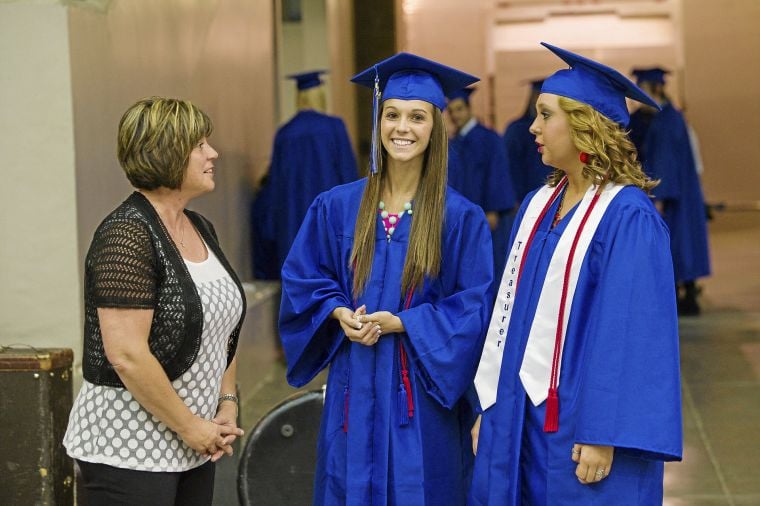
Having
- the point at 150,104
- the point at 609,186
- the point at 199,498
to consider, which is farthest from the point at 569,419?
the point at 150,104

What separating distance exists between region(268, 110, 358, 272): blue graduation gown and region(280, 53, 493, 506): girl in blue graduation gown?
447cm

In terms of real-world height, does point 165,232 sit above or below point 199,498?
above

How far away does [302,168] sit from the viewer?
7.77 m

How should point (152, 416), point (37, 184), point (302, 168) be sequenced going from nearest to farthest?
point (152, 416) < point (37, 184) < point (302, 168)

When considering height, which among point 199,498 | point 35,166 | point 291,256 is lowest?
point 199,498

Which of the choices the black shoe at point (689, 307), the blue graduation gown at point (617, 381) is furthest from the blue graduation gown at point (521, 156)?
the blue graduation gown at point (617, 381)

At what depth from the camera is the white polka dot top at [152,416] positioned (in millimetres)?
2693

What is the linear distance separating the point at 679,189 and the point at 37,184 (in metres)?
6.20

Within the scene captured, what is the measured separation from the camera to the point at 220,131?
6.94 meters

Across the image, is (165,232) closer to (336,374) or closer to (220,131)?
(336,374)

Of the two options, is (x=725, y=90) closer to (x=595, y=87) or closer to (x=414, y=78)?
(x=414, y=78)

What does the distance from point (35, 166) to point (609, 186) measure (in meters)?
2.30

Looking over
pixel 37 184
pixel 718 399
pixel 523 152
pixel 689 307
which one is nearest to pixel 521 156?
pixel 523 152

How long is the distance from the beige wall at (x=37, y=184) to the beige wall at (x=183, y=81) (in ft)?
0.19
